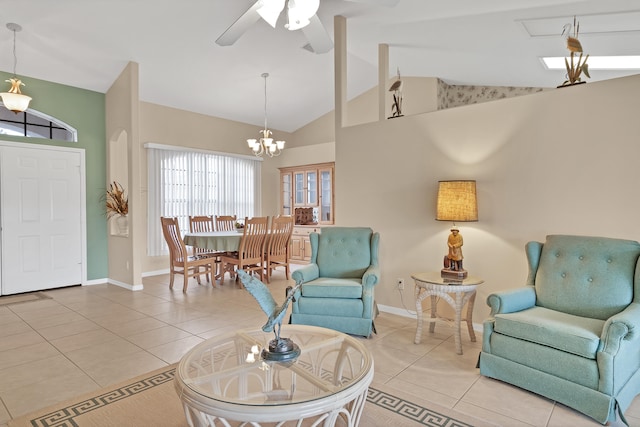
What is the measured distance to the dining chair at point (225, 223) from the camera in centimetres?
672

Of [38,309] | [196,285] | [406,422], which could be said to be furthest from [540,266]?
[38,309]

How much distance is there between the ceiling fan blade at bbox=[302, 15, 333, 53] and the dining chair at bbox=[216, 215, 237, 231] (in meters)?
4.09

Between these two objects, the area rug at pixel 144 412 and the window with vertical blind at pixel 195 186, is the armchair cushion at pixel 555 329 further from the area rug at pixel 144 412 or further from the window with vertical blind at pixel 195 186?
the window with vertical blind at pixel 195 186

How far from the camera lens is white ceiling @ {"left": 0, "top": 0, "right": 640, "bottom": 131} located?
357 cm

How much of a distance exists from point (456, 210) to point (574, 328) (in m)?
1.30

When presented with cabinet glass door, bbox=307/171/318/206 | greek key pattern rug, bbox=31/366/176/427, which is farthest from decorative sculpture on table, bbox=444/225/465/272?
cabinet glass door, bbox=307/171/318/206

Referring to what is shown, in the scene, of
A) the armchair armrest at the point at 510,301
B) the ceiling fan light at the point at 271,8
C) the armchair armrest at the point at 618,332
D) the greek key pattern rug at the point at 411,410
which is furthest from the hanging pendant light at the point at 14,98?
the armchair armrest at the point at 618,332

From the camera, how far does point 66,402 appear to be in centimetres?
230

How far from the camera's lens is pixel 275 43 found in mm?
5344

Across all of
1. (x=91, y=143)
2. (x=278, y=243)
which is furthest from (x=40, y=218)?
(x=278, y=243)

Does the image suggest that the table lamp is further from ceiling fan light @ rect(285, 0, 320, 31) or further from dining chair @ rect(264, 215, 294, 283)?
dining chair @ rect(264, 215, 294, 283)

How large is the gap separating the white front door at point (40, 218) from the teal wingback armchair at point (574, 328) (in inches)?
227

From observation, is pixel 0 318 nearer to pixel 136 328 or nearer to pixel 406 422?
pixel 136 328

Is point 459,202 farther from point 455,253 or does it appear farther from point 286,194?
point 286,194
